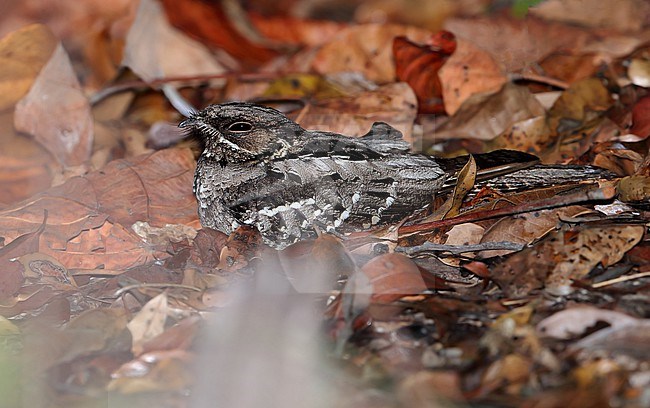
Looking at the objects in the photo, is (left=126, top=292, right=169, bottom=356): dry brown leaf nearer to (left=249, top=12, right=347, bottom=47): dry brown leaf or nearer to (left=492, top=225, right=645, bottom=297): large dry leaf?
(left=492, top=225, right=645, bottom=297): large dry leaf

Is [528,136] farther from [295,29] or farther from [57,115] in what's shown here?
[295,29]

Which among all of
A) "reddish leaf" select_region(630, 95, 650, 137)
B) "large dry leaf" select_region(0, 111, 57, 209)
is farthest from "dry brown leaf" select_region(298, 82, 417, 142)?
"large dry leaf" select_region(0, 111, 57, 209)

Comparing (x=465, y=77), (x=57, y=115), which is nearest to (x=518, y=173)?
(x=465, y=77)

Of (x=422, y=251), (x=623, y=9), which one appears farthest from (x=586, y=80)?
(x=422, y=251)

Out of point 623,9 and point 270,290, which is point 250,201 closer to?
point 270,290

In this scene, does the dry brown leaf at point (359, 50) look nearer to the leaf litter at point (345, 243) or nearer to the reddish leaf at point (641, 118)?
the leaf litter at point (345, 243)
